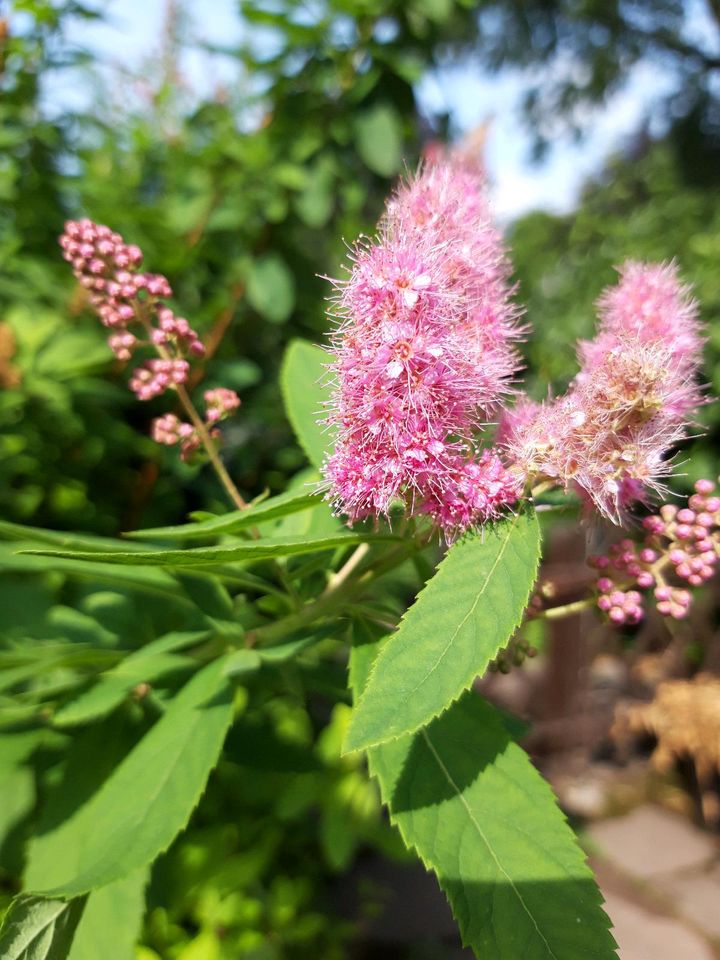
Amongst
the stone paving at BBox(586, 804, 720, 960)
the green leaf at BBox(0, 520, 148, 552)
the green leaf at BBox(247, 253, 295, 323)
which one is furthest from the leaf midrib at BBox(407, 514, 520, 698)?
the stone paving at BBox(586, 804, 720, 960)

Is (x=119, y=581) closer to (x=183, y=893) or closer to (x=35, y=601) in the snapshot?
(x=35, y=601)

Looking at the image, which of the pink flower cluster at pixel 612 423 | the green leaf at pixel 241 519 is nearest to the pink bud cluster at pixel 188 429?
the green leaf at pixel 241 519

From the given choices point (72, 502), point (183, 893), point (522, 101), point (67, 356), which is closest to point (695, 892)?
point (183, 893)

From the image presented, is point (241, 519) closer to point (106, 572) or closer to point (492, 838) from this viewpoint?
point (106, 572)

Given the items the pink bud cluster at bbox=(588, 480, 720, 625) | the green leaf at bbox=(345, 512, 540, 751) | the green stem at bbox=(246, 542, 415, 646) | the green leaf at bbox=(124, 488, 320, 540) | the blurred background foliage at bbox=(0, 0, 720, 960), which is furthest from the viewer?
the blurred background foliage at bbox=(0, 0, 720, 960)

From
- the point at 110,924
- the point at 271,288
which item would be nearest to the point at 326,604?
the point at 110,924

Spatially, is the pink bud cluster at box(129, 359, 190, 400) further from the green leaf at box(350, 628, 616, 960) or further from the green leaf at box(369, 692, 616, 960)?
the green leaf at box(369, 692, 616, 960)
